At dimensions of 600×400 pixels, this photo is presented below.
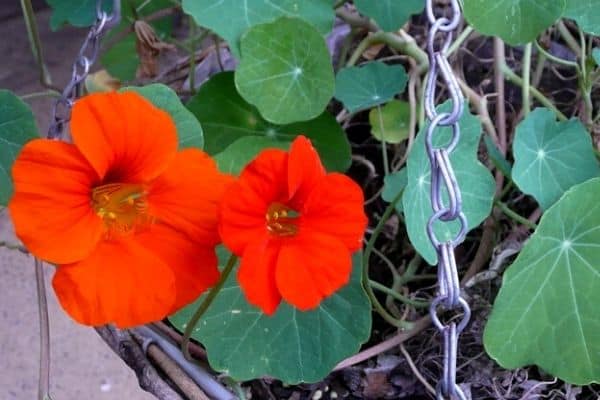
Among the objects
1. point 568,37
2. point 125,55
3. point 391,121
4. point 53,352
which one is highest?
point 568,37

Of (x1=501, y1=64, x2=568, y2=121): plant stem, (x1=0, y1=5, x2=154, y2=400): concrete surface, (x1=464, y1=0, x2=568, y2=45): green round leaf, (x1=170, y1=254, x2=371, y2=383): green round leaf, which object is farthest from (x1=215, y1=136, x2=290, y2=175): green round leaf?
(x1=0, y1=5, x2=154, y2=400): concrete surface

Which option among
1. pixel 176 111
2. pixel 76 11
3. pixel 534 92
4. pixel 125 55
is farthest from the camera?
pixel 125 55

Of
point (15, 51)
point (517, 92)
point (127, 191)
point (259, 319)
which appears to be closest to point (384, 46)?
point (517, 92)

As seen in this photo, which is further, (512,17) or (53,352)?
(53,352)

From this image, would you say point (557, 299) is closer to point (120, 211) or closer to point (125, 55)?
point (120, 211)

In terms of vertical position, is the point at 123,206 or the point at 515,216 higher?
the point at 123,206

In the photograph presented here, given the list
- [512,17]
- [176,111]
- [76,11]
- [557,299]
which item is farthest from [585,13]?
[76,11]

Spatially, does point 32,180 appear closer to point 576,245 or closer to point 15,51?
point 576,245
